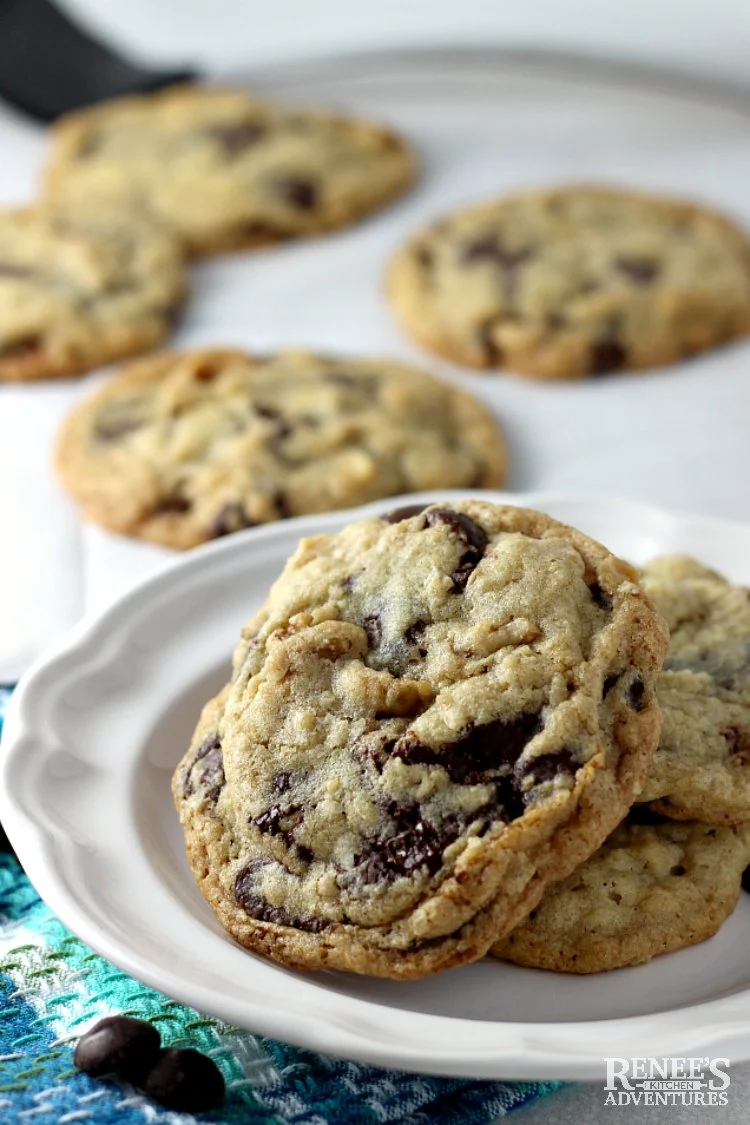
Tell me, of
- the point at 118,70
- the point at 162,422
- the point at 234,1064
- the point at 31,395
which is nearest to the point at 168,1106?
the point at 234,1064

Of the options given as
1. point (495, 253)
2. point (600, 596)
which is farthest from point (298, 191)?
point (600, 596)

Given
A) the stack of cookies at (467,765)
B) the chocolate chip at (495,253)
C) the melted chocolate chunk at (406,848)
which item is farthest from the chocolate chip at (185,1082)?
the chocolate chip at (495,253)

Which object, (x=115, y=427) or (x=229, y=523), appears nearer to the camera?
(x=229, y=523)

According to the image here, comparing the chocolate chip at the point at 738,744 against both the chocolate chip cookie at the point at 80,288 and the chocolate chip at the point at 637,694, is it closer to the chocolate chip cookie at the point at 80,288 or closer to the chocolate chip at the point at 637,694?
the chocolate chip at the point at 637,694

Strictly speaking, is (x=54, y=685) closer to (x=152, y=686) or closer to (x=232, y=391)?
(x=152, y=686)

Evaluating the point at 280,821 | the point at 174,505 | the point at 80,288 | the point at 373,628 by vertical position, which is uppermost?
the point at 373,628

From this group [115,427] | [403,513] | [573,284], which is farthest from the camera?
[573,284]

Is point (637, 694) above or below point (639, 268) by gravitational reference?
above

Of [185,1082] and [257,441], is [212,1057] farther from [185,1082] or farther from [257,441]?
[257,441]
